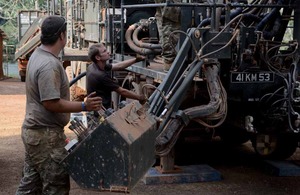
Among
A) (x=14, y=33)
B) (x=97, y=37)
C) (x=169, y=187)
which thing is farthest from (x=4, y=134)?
(x=14, y=33)

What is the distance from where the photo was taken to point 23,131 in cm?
425

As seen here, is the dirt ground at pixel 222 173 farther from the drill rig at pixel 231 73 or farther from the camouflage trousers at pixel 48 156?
the camouflage trousers at pixel 48 156

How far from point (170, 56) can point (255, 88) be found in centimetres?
107

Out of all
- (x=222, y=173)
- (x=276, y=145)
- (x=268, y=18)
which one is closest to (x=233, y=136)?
(x=276, y=145)

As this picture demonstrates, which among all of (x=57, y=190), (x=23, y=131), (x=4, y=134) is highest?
(x=23, y=131)

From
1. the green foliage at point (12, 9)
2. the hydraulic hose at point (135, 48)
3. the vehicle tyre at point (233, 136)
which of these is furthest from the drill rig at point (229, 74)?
the green foliage at point (12, 9)

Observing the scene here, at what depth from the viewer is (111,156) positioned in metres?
3.85

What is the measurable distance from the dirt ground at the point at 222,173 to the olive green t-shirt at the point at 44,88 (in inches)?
78.8

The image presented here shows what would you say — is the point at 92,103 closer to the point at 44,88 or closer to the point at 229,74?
the point at 44,88

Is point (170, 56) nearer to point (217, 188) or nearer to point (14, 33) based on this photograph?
point (217, 188)

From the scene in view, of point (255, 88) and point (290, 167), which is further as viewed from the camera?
point (290, 167)

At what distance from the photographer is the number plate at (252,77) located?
19.5 feet

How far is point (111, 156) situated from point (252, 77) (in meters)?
2.61

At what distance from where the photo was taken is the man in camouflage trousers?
4074 mm
